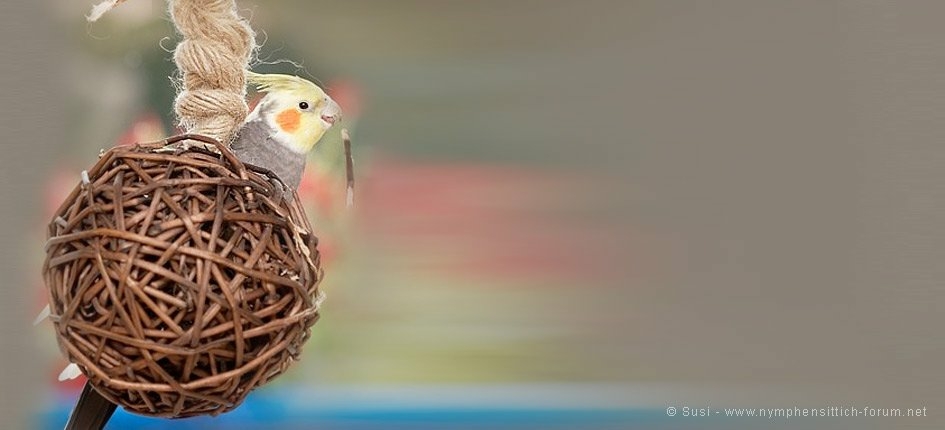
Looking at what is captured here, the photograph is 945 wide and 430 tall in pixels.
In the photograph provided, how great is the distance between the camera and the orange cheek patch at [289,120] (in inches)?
38.9

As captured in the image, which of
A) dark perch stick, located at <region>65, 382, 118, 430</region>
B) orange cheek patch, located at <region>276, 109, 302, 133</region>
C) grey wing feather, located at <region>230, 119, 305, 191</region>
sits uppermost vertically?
orange cheek patch, located at <region>276, 109, 302, 133</region>

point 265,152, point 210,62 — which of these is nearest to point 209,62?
point 210,62

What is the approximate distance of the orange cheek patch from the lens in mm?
989

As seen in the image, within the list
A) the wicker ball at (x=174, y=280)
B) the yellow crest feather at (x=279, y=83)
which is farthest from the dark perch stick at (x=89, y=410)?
the yellow crest feather at (x=279, y=83)

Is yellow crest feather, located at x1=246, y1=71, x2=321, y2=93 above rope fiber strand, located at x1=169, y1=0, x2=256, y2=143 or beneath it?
above

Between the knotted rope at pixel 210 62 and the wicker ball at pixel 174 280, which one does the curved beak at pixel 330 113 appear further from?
the wicker ball at pixel 174 280

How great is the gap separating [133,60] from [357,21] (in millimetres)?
461

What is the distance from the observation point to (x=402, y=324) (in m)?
1.86

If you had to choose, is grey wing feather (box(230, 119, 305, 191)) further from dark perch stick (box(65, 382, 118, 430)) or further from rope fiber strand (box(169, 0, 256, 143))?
dark perch stick (box(65, 382, 118, 430))

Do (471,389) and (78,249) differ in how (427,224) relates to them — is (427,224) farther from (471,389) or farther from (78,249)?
(78,249)

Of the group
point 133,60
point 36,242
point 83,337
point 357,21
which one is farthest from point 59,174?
point 83,337

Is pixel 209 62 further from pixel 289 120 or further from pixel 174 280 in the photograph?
pixel 174 280

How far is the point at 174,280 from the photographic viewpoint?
0.73m

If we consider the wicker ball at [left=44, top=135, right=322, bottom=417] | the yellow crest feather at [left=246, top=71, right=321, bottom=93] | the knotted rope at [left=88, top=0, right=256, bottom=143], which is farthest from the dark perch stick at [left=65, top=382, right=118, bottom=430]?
the yellow crest feather at [left=246, top=71, right=321, bottom=93]
